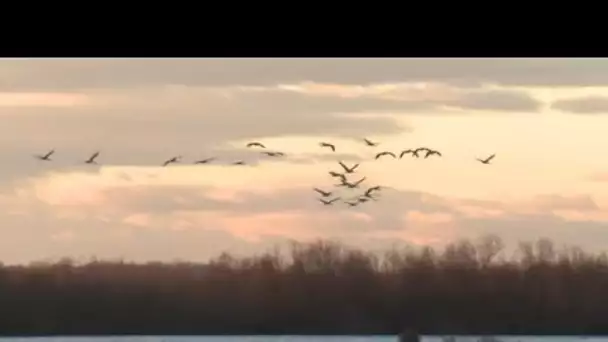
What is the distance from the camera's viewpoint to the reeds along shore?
2.01 metres

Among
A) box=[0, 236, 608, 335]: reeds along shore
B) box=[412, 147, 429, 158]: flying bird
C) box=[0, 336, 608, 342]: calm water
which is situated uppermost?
box=[412, 147, 429, 158]: flying bird

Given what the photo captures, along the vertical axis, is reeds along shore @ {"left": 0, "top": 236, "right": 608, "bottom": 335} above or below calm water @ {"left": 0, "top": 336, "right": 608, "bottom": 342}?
above

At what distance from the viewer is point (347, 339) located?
2.02 m

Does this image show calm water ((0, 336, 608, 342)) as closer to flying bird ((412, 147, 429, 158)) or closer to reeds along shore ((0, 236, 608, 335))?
reeds along shore ((0, 236, 608, 335))

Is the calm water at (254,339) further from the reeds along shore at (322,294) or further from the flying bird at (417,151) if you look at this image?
the flying bird at (417,151)

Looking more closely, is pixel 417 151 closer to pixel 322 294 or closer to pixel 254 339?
pixel 322 294

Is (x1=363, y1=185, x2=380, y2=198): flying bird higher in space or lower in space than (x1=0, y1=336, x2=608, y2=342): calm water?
higher

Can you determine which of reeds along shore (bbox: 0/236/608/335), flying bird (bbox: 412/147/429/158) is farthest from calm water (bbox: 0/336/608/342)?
flying bird (bbox: 412/147/429/158)

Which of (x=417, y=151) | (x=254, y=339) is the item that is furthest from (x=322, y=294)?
(x=417, y=151)

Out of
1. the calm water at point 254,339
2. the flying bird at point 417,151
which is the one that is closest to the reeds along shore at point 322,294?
the calm water at point 254,339
